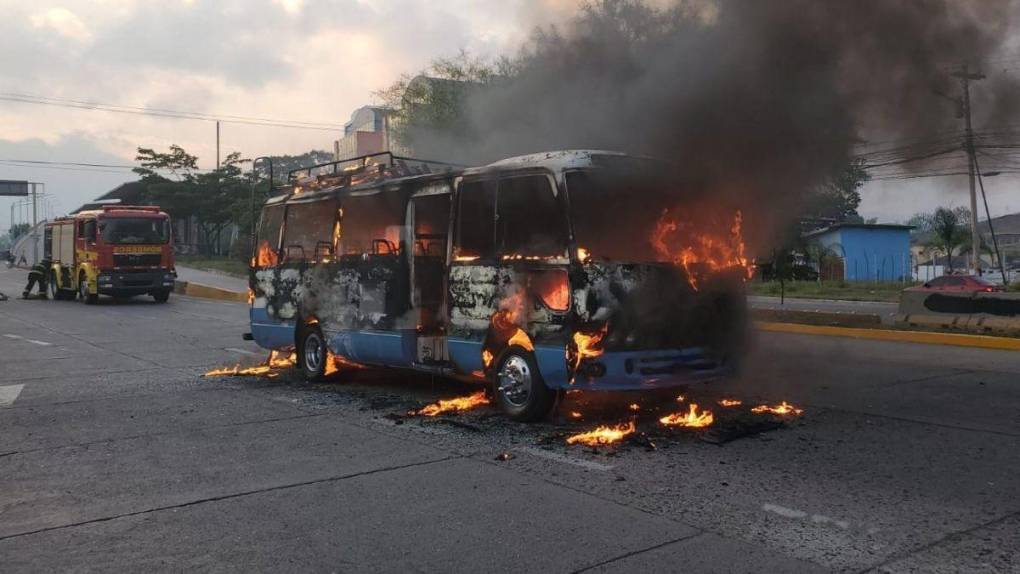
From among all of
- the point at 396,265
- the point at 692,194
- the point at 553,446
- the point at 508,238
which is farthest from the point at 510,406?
the point at 692,194

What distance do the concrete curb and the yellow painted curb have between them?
1696 cm

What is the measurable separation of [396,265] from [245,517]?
373cm

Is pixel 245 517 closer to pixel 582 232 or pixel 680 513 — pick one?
pixel 680 513

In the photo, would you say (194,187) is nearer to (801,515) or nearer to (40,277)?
(40,277)

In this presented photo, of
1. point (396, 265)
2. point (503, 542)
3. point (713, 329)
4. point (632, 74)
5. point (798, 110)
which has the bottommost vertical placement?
point (503, 542)

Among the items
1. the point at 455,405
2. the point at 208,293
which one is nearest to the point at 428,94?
the point at 208,293

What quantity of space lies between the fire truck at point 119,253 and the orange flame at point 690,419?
64.2 ft

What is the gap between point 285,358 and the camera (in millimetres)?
11164

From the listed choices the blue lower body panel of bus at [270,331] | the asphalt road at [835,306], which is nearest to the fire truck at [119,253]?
the blue lower body panel of bus at [270,331]

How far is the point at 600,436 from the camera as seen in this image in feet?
19.8

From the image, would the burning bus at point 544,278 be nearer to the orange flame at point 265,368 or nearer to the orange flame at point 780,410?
the orange flame at point 780,410

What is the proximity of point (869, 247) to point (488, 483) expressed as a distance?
Result: 44040 millimetres

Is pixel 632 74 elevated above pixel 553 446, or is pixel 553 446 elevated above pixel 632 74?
pixel 632 74

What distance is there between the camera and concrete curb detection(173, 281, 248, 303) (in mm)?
25058
